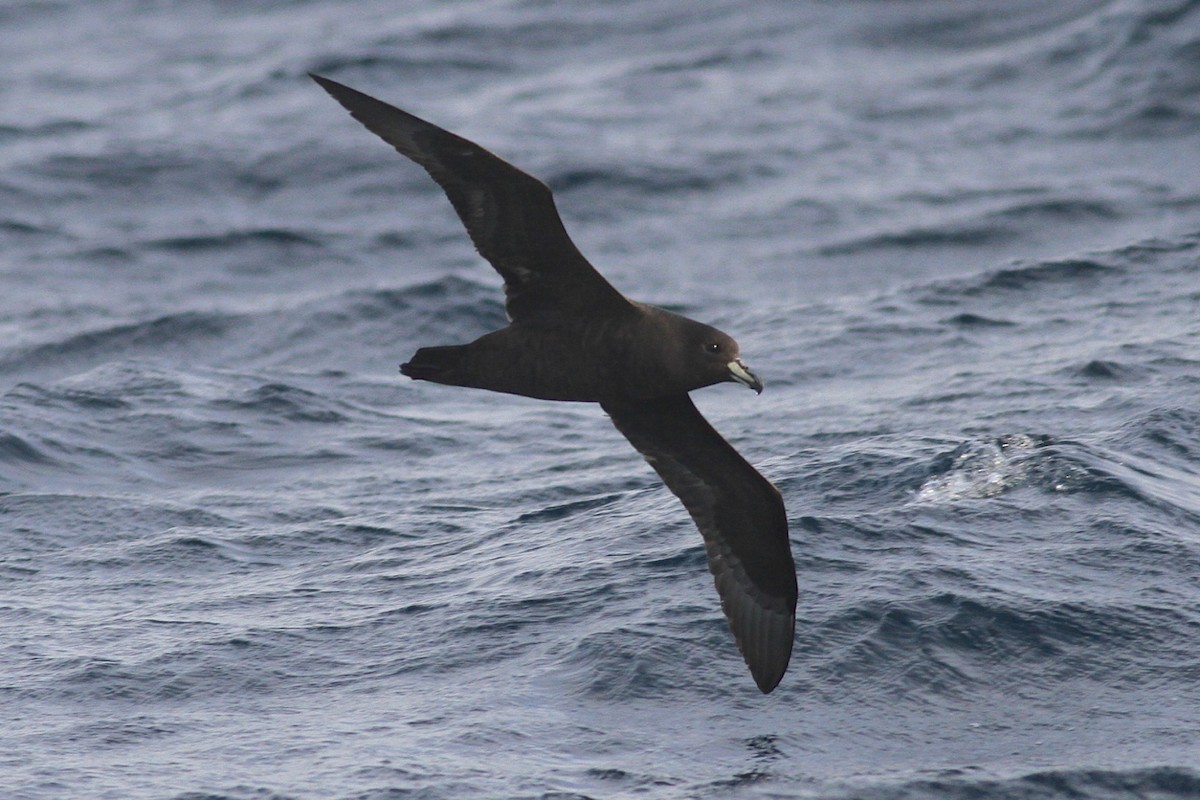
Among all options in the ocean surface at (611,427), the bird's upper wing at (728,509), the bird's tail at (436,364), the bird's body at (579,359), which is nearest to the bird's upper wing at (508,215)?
the bird's body at (579,359)

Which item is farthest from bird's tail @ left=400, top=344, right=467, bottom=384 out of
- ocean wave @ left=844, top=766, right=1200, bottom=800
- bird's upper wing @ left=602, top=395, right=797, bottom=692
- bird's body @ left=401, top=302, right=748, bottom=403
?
ocean wave @ left=844, top=766, right=1200, bottom=800

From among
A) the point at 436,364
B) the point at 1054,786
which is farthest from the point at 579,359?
the point at 1054,786

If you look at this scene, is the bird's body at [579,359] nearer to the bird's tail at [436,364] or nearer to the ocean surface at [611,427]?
the bird's tail at [436,364]

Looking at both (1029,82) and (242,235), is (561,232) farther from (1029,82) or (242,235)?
(1029,82)

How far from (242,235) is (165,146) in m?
3.82

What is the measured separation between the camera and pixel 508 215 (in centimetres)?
915

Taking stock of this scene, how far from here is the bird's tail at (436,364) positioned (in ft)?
30.7

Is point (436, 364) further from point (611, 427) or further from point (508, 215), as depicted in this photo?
point (611, 427)

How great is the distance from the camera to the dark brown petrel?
8.95 metres

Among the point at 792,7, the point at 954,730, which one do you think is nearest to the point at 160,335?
the point at 954,730

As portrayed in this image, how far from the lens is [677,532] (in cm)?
1190

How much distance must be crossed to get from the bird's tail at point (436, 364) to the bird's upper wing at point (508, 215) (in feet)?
1.35

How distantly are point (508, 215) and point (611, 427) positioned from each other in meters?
6.26

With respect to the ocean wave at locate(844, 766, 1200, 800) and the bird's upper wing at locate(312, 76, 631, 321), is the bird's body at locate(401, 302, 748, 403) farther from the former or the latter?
the ocean wave at locate(844, 766, 1200, 800)
